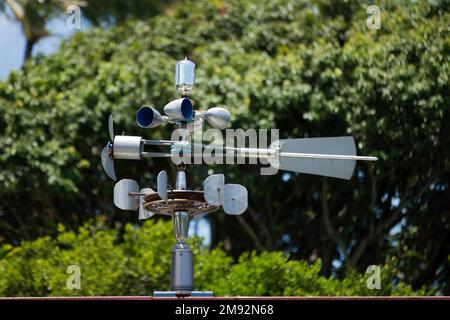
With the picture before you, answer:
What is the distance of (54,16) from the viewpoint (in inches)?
657

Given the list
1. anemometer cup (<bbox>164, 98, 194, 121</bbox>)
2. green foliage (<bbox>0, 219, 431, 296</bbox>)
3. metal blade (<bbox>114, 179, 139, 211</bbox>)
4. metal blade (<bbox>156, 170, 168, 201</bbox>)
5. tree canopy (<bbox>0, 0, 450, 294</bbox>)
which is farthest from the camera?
tree canopy (<bbox>0, 0, 450, 294</bbox>)

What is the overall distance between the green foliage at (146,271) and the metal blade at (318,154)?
13.8 feet

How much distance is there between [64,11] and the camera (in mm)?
16578

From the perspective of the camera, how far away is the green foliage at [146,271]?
33.2ft

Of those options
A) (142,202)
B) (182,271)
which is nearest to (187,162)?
(142,202)

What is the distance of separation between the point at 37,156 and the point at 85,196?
1.54 meters

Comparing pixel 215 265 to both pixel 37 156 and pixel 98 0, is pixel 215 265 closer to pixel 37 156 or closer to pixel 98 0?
pixel 37 156

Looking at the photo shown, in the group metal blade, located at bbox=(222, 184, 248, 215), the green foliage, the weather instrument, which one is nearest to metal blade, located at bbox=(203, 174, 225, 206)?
the weather instrument

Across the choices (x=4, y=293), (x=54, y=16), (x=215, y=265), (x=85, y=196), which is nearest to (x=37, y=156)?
(x=85, y=196)

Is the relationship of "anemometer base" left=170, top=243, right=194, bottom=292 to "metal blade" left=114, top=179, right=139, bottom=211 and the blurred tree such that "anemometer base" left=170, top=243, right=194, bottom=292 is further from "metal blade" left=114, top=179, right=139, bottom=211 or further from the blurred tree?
the blurred tree

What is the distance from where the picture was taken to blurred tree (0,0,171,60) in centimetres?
1630

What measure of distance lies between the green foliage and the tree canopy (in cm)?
173

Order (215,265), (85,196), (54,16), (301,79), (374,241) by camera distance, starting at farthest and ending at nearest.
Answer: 1. (54,16)
2. (85,196)
3. (374,241)
4. (301,79)
5. (215,265)

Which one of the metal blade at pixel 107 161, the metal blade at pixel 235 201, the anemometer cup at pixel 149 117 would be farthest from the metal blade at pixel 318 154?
the metal blade at pixel 107 161
